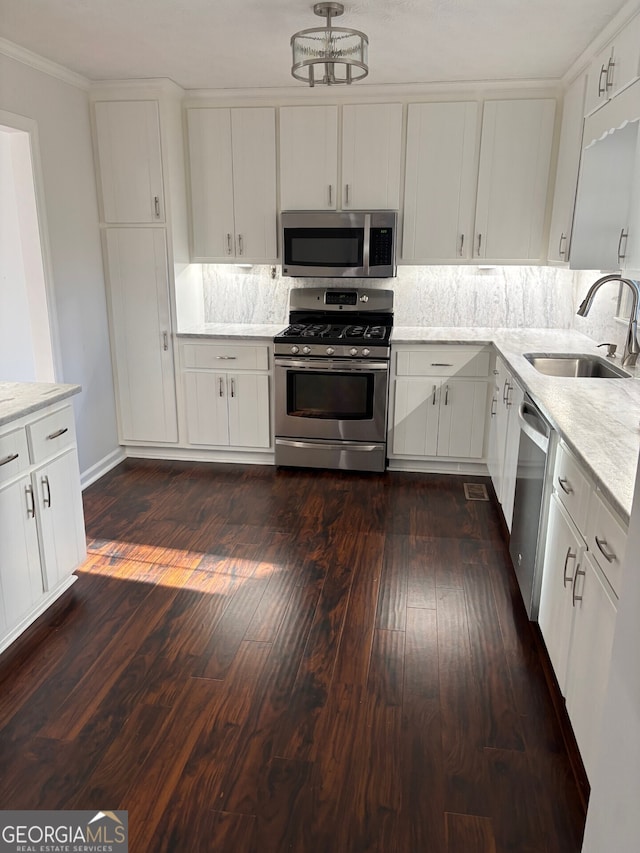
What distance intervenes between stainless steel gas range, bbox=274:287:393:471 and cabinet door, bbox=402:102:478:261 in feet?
2.14

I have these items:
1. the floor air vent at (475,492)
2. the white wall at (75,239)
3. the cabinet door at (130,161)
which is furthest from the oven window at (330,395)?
the cabinet door at (130,161)

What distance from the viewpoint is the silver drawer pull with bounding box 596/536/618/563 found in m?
1.56

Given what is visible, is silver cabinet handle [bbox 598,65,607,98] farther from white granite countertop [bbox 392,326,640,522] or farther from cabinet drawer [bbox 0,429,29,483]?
cabinet drawer [bbox 0,429,29,483]

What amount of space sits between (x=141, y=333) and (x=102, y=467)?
0.97 m

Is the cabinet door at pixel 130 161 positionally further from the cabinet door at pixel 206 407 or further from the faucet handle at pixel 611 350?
the faucet handle at pixel 611 350

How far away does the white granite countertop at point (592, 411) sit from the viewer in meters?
1.67

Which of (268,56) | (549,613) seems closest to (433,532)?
(549,613)

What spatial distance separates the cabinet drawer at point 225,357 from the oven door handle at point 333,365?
0.15 meters

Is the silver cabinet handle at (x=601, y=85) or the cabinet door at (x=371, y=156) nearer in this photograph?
the silver cabinet handle at (x=601, y=85)

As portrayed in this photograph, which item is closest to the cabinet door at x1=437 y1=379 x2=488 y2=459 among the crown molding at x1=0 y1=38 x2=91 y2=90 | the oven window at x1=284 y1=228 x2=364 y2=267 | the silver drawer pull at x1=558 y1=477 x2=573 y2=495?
the oven window at x1=284 y1=228 x2=364 y2=267

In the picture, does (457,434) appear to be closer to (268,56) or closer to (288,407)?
(288,407)

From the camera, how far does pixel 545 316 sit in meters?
4.48

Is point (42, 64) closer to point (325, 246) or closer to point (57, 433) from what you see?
point (325, 246)

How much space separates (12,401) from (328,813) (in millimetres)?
1860
